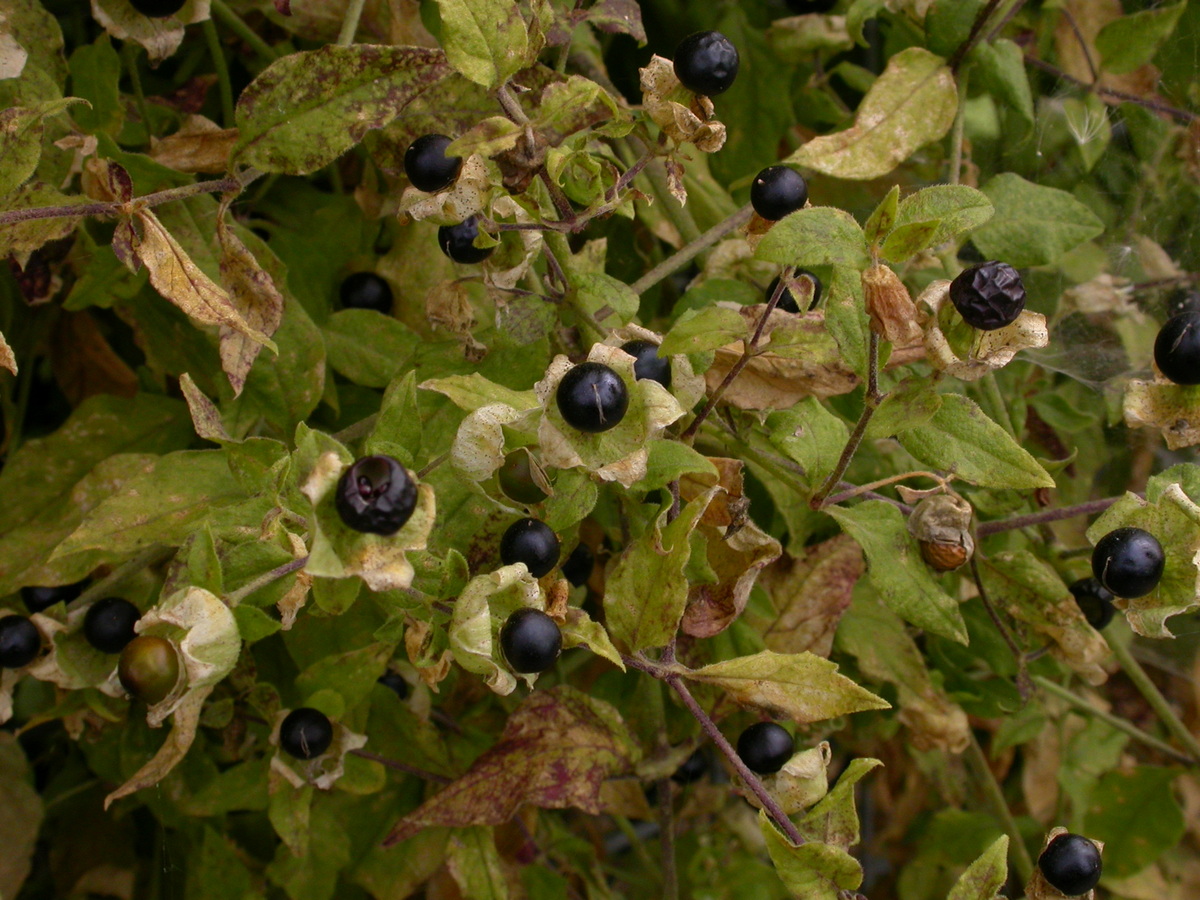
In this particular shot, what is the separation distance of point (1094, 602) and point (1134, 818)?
1.40 feet

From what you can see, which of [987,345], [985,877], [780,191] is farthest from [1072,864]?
[780,191]

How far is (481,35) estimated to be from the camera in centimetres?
46

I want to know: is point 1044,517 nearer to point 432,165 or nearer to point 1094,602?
point 1094,602

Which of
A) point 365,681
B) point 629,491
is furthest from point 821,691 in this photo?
point 365,681

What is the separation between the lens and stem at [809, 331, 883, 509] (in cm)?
48

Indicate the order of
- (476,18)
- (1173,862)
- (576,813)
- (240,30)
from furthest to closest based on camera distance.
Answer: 1. (1173,862)
2. (576,813)
3. (240,30)
4. (476,18)

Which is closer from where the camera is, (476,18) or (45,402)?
(476,18)

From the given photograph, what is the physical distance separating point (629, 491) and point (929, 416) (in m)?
0.16

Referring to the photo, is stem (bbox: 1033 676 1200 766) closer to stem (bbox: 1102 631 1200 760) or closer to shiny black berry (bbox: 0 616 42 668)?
stem (bbox: 1102 631 1200 760)

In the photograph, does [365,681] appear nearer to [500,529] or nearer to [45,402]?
[500,529]

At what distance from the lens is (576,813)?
1078mm

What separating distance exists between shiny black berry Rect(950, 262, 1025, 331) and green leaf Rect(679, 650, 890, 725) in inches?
7.2

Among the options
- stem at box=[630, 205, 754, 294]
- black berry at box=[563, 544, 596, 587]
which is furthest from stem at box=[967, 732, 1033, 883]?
stem at box=[630, 205, 754, 294]

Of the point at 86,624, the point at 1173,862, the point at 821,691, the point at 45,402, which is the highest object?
the point at 821,691
